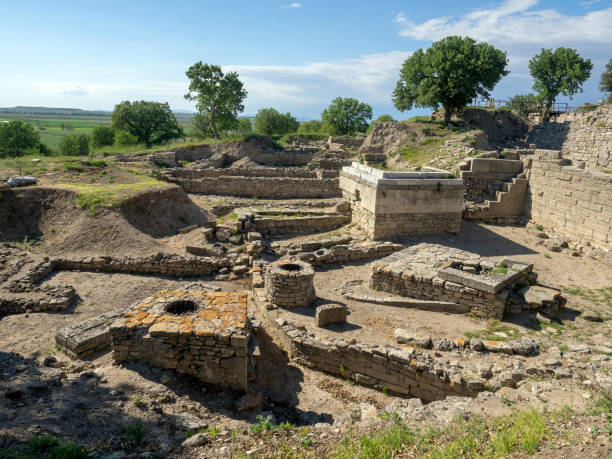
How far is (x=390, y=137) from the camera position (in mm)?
29797

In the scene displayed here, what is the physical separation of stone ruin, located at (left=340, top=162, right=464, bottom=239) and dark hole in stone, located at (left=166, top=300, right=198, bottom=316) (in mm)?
7393

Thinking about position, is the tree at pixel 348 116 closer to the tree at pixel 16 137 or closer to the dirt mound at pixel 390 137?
the dirt mound at pixel 390 137

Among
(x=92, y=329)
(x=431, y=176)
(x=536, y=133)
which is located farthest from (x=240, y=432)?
(x=536, y=133)

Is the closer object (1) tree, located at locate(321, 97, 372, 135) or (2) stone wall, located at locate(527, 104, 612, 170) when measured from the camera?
(2) stone wall, located at locate(527, 104, 612, 170)

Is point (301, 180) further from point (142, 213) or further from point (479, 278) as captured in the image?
point (479, 278)

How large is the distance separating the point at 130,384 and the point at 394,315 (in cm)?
579

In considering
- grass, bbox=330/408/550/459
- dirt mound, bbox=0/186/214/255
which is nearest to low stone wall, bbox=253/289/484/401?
grass, bbox=330/408/550/459

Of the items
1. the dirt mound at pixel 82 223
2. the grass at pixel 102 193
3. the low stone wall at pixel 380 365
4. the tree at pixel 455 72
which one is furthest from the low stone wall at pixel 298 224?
the tree at pixel 455 72

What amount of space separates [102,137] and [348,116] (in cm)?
3385

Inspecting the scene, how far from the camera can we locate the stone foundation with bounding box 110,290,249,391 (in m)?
5.90

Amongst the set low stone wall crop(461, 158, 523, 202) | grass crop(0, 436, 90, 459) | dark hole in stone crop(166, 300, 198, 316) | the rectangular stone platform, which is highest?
low stone wall crop(461, 158, 523, 202)

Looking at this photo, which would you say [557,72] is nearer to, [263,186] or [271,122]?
[263,186]

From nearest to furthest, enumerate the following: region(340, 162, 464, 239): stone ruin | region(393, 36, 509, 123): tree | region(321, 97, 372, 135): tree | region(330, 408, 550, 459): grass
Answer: region(330, 408, 550, 459): grass → region(340, 162, 464, 239): stone ruin → region(393, 36, 509, 123): tree → region(321, 97, 372, 135): tree

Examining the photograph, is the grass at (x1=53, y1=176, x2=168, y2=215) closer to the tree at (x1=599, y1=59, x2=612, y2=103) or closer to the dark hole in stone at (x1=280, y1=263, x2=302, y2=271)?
the dark hole in stone at (x1=280, y1=263, x2=302, y2=271)
